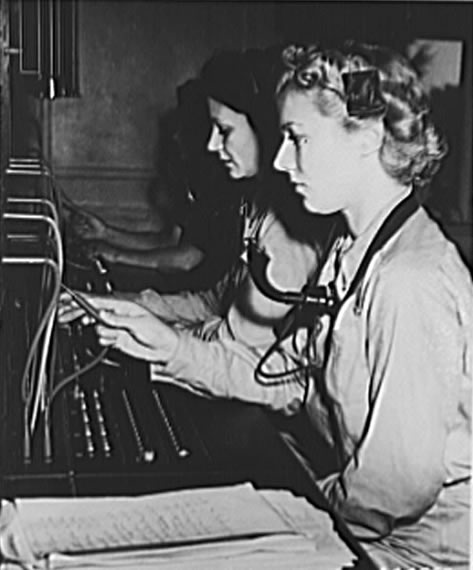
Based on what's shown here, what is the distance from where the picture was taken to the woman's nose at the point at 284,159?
1.81 metres

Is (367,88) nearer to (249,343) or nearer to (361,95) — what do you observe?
(361,95)

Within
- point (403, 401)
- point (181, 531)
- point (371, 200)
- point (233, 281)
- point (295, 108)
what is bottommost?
point (181, 531)

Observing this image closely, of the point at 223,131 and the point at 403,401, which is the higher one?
the point at 223,131

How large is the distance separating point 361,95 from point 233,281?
29 centimetres

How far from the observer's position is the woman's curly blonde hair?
5.90ft

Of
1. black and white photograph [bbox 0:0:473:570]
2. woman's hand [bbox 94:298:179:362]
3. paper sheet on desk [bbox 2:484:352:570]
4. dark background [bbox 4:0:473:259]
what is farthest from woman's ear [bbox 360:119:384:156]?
paper sheet on desk [bbox 2:484:352:570]

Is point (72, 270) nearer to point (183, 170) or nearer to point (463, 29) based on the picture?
point (183, 170)

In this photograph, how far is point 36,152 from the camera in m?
1.78

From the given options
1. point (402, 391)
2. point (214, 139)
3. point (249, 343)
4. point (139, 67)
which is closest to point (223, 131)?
point (214, 139)

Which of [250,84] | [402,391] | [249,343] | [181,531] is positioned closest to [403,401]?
[402,391]

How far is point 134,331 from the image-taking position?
72.1 inches

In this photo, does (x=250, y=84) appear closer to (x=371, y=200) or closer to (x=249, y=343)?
(x=371, y=200)

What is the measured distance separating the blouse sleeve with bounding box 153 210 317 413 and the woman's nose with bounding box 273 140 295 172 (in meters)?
0.07

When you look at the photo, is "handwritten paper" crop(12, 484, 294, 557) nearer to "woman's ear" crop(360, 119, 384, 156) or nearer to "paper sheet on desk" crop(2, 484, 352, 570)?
"paper sheet on desk" crop(2, 484, 352, 570)
